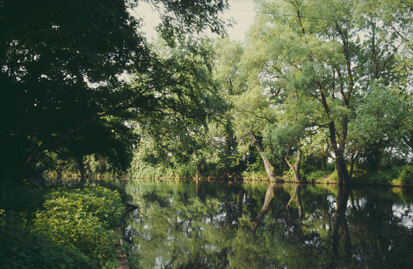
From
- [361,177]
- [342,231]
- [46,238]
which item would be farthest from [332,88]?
[46,238]

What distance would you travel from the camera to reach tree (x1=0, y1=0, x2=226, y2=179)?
4480 mm

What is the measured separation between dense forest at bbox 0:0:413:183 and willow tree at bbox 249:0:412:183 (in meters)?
0.11

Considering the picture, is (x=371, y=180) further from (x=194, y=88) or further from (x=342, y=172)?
(x=194, y=88)

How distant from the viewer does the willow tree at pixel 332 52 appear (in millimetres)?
20000

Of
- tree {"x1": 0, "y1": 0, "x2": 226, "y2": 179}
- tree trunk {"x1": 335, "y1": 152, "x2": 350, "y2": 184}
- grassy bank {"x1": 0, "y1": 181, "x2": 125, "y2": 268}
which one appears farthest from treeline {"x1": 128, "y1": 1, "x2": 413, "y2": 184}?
grassy bank {"x1": 0, "y1": 181, "x2": 125, "y2": 268}

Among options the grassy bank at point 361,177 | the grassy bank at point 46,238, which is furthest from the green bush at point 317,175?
the grassy bank at point 46,238

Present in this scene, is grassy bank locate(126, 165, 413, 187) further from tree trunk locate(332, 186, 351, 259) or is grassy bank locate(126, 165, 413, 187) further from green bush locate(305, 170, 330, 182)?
tree trunk locate(332, 186, 351, 259)

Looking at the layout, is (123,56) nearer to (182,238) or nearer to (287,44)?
(182,238)

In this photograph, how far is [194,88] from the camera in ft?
28.0

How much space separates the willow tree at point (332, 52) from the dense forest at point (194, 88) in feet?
0.36

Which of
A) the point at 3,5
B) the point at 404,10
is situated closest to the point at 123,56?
the point at 3,5

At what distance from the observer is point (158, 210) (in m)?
11.6

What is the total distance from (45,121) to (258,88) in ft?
72.3

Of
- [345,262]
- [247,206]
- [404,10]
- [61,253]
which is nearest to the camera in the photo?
[61,253]
